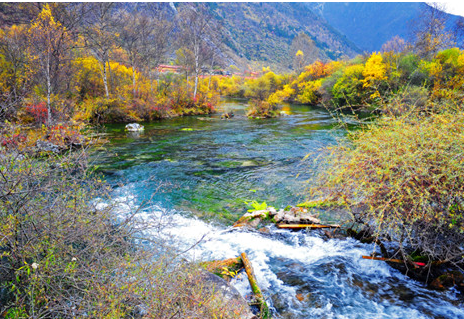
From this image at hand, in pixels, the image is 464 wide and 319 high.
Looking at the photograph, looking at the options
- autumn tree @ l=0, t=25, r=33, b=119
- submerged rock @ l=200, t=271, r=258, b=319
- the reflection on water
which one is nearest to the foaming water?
submerged rock @ l=200, t=271, r=258, b=319

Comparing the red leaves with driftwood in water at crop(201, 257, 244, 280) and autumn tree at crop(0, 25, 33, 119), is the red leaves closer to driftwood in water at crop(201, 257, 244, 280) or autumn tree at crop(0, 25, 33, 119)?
autumn tree at crop(0, 25, 33, 119)

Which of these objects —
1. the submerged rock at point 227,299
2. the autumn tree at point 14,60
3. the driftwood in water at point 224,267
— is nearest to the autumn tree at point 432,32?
the driftwood in water at point 224,267

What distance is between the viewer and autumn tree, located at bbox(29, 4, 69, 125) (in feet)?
38.6

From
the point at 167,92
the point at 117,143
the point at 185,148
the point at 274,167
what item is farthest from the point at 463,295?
the point at 167,92

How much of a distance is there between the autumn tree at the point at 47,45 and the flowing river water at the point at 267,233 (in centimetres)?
455

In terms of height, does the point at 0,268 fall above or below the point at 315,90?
below

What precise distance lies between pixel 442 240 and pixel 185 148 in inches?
456

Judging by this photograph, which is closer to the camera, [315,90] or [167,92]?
[167,92]

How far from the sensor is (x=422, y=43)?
94.1ft

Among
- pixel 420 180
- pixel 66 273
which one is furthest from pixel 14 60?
pixel 420 180

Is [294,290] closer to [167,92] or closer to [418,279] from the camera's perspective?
[418,279]

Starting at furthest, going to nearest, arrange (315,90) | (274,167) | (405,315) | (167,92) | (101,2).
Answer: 1. (315,90)
2. (167,92)
3. (101,2)
4. (274,167)
5. (405,315)

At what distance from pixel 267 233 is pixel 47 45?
14042mm

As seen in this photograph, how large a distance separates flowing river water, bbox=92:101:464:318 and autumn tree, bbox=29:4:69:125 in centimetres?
455
